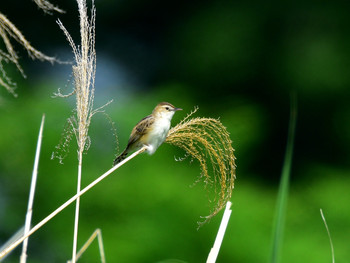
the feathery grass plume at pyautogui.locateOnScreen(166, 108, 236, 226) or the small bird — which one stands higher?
the small bird

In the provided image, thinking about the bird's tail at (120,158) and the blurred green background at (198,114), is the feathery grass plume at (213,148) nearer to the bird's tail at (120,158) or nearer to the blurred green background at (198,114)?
the bird's tail at (120,158)

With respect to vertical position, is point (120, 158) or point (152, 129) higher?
point (152, 129)

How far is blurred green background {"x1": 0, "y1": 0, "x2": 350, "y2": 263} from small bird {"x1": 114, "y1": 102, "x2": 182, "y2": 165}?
2962 mm

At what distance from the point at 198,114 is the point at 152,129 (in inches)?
175

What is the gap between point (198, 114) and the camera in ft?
22.7

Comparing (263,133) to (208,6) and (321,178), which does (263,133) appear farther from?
(208,6)

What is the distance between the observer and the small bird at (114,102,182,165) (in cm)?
245

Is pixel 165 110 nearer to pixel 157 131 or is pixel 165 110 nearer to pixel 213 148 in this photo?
pixel 157 131

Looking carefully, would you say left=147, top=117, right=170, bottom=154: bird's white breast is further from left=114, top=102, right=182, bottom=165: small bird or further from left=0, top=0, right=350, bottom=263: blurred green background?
left=0, top=0, right=350, bottom=263: blurred green background

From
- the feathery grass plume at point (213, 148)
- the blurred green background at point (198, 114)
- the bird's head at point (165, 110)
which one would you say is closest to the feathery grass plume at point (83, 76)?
the feathery grass plume at point (213, 148)

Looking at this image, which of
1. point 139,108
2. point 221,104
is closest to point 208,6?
point 221,104

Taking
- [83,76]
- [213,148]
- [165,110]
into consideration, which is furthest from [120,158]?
[83,76]

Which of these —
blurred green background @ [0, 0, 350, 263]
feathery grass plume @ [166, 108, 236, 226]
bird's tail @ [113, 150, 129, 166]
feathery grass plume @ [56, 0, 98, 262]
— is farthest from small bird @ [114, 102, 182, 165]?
blurred green background @ [0, 0, 350, 263]

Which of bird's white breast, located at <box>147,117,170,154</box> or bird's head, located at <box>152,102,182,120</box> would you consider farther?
bird's head, located at <box>152,102,182,120</box>
